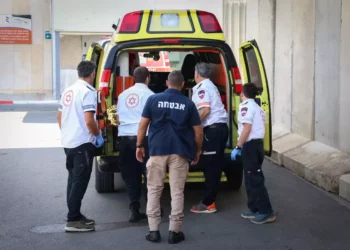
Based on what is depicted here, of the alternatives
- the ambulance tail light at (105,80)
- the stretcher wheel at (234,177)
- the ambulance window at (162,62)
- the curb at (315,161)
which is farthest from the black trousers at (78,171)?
the ambulance window at (162,62)

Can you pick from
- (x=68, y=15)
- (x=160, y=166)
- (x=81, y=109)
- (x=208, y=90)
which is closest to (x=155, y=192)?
(x=160, y=166)

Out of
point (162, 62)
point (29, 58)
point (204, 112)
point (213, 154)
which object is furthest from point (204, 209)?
point (29, 58)

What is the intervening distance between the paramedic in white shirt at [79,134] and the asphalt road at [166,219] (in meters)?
0.33

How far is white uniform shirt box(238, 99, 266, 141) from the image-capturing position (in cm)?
688

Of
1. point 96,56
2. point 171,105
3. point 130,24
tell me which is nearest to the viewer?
point 171,105

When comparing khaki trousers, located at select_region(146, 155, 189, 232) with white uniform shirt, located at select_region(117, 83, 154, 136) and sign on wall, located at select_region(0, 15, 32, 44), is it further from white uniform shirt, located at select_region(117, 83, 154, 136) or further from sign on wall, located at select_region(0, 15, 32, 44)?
sign on wall, located at select_region(0, 15, 32, 44)

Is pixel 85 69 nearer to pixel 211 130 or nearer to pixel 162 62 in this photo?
pixel 211 130

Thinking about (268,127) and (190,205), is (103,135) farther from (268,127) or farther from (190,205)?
(268,127)

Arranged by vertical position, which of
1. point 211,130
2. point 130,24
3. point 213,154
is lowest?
point 213,154

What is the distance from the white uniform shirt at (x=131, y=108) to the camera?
7.00m

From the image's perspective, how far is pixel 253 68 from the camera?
7.96m

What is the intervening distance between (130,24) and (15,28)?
2069 centimetres

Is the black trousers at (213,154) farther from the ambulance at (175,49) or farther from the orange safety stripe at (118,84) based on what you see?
the orange safety stripe at (118,84)

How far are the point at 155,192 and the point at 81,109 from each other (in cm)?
116
